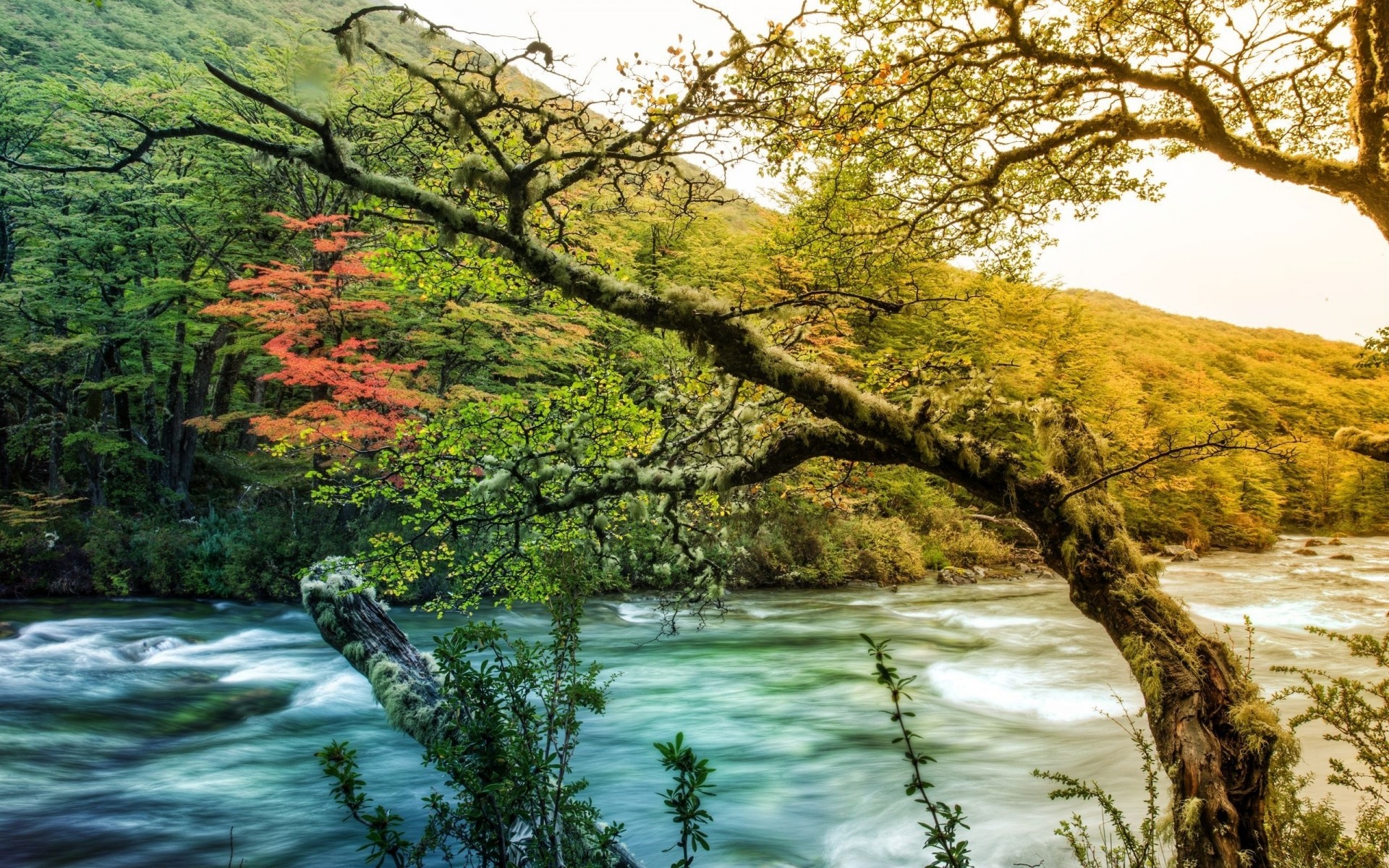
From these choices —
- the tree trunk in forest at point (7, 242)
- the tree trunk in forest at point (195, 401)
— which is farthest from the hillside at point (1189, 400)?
the tree trunk in forest at point (7, 242)

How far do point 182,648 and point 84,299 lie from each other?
11.3 metres

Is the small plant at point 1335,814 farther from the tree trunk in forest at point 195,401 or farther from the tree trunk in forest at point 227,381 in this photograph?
the tree trunk in forest at point 227,381

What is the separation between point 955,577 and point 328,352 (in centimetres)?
1724

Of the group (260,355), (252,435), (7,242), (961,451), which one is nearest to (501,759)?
(961,451)

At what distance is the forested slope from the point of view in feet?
47.3

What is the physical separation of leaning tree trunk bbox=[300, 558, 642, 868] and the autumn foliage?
532 cm

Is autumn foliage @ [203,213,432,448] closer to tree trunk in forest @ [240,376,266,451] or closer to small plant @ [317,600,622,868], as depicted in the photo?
tree trunk in forest @ [240,376,266,451]

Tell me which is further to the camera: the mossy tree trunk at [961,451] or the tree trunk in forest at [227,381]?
the tree trunk in forest at [227,381]

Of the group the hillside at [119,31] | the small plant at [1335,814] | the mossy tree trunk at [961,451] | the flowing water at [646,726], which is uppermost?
the hillside at [119,31]

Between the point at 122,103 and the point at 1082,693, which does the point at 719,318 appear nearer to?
the point at 1082,693

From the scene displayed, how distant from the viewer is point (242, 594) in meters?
15.1

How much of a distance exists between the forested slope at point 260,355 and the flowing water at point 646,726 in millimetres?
2501

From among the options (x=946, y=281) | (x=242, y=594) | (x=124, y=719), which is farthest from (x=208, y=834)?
(x=946, y=281)

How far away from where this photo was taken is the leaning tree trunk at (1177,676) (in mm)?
3367
